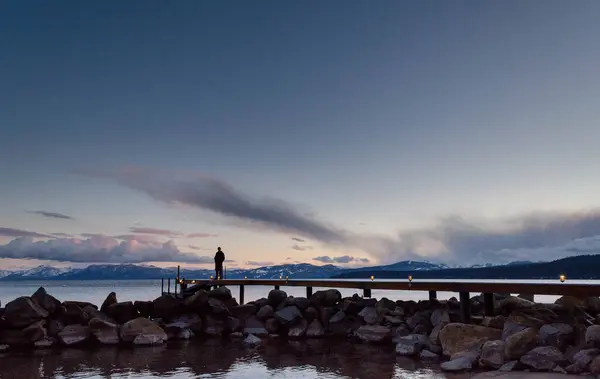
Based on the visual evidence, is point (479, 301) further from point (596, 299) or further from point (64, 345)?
point (64, 345)

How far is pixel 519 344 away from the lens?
632 inches

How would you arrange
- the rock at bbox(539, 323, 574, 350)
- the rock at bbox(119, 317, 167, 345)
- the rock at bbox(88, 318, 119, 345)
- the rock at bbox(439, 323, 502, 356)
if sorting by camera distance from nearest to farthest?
the rock at bbox(539, 323, 574, 350)
the rock at bbox(439, 323, 502, 356)
the rock at bbox(119, 317, 167, 345)
the rock at bbox(88, 318, 119, 345)

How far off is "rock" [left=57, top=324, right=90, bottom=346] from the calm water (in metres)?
1.94

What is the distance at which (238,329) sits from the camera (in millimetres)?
27938

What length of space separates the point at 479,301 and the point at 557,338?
40.1ft

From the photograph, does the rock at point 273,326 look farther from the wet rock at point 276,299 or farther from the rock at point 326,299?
the wet rock at point 276,299

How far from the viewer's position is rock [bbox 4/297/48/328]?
944 inches

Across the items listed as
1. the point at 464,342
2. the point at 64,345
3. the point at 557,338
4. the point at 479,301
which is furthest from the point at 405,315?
the point at 64,345

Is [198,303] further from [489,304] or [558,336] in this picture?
[558,336]

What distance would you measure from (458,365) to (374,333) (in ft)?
25.2

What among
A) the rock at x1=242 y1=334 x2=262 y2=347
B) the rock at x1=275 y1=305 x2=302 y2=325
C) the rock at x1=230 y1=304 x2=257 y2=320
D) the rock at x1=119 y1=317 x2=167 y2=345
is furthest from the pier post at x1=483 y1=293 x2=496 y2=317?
the rock at x1=119 y1=317 x2=167 y2=345

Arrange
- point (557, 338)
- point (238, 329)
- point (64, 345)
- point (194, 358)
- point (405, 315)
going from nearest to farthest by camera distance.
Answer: point (557, 338)
point (194, 358)
point (64, 345)
point (405, 315)
point (238, 329)

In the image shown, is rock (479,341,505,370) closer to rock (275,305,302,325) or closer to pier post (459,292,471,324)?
pier post (459,292,471,324)

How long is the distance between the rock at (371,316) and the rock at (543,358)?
10450mm
